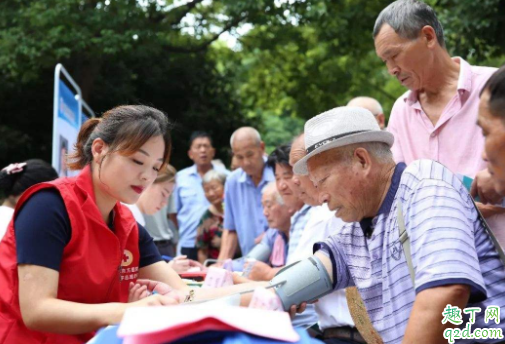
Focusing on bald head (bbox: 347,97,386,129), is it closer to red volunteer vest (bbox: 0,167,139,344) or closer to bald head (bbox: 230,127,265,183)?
bald head (bbox: 230,127,265,183)

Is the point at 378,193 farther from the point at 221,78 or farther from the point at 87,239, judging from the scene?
the point at 221,78

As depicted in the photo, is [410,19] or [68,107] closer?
[410,19]

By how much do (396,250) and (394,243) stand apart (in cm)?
3

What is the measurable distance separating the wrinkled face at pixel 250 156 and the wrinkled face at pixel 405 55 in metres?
3.59

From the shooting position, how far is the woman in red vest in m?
2.60

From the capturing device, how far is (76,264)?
2.72 m

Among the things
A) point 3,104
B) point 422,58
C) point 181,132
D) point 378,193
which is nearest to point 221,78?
point 181,132

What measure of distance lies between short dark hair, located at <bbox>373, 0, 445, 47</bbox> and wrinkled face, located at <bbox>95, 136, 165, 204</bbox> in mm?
1418

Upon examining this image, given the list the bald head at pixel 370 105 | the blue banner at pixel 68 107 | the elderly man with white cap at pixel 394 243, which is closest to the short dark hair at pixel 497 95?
the elderly man with white cap at pixel 394 243

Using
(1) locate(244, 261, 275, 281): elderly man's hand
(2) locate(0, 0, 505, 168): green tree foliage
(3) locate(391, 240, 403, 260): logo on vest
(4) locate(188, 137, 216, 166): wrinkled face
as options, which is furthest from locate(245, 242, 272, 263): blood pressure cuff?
(2) locate(0, 0, 505, 168): green tree foliage

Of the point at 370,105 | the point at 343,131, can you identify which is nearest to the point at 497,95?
the point at 343,131

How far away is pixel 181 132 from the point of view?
16812 millimetres

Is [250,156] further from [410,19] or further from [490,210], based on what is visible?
[490,210]

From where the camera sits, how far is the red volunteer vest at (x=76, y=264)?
270 centimetres
